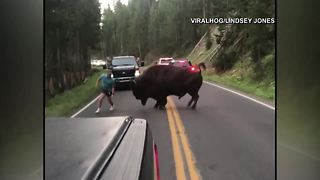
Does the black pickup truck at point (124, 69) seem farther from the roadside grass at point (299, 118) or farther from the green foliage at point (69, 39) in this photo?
the roadside grass at point (299, 118)

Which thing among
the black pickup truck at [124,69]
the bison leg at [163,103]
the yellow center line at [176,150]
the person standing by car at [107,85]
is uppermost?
the black pickup truck at [124,69]

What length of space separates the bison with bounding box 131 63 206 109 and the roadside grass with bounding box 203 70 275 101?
0.34 feet

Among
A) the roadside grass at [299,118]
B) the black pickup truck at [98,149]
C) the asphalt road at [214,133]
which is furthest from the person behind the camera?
the roadside grass at [299,118]

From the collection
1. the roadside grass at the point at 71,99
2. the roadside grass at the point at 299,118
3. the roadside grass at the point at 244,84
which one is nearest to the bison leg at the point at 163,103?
the roadside grass at the point at 244,84

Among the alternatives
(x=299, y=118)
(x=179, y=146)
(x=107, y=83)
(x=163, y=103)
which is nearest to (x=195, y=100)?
(x=163, y=103)

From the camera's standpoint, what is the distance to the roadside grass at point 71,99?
362cm

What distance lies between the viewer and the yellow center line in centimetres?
350

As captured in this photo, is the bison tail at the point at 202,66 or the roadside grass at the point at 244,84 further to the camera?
the bison tail at the point at 202,66

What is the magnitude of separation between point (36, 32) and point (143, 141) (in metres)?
1.73

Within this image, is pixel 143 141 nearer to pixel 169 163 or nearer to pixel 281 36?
pixel 169 163

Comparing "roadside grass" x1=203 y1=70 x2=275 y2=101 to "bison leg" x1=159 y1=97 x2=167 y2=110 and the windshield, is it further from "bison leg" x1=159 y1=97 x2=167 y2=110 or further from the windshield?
the windshield

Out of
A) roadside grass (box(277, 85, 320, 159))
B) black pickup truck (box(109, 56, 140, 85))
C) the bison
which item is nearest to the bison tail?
the bison

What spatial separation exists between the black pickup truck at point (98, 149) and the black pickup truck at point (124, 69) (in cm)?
52

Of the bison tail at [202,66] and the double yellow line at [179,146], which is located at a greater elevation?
the bison tail at [202,66]
